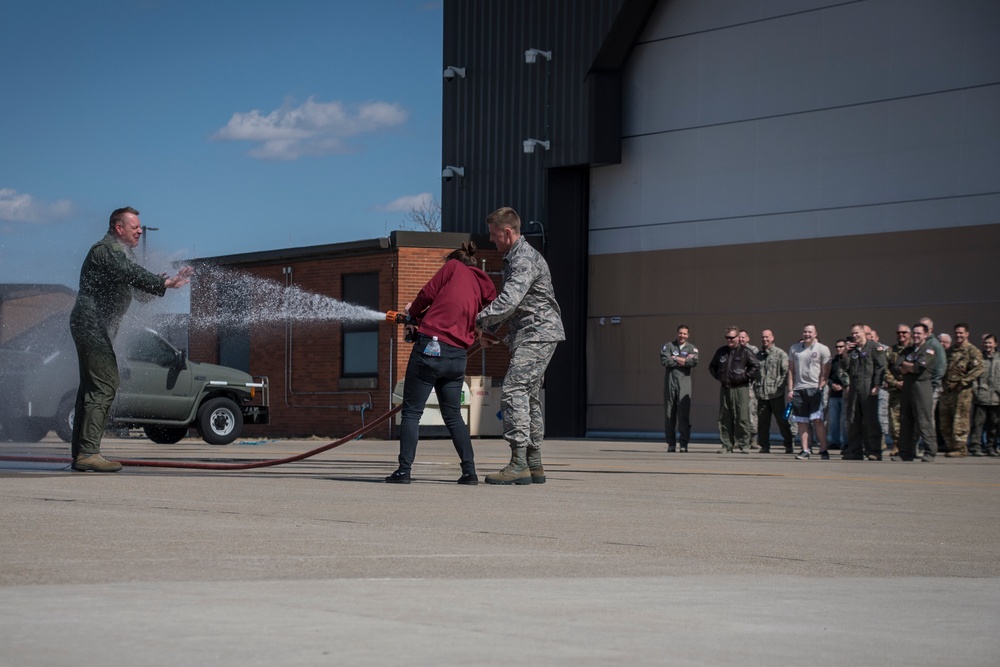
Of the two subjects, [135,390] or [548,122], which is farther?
[548,122]

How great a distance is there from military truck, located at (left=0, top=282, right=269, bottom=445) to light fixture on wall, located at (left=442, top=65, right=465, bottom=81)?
10.8m

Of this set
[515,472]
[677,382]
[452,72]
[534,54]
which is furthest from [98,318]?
[452,72]

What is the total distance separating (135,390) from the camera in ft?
77.4

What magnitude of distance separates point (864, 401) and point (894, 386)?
4.24ft

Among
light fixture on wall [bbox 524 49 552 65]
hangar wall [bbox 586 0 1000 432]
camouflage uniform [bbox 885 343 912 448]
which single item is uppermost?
light fixture on wall [bbox 524 49 552 65]

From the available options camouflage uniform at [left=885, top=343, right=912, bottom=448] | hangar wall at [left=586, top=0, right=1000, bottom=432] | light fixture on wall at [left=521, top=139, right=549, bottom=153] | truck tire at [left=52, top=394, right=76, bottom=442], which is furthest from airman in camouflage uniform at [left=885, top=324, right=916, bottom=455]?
light fixture on wall at [left=521, top=139, right=549, bottom=153]

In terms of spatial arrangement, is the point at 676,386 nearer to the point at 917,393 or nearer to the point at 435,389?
the point at 917,393

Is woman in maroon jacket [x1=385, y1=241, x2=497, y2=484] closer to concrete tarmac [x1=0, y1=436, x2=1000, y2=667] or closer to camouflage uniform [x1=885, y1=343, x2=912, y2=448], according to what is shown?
concrete tarmac [x1=0, y1=436, x2=1000, y2=667]

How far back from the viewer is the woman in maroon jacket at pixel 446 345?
11.0 meters

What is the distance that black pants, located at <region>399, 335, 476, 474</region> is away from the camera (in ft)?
36.0

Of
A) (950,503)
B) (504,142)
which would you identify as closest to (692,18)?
(504,142)

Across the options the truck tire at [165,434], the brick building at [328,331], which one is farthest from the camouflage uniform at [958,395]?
the truck tire at [165,434]

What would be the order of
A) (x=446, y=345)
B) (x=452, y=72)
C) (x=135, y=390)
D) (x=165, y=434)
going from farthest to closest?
(x=452, y=72)
(x=165, y=434)
(x=135, y=390)
(x=446, y=345)

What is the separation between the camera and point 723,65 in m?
29.9
